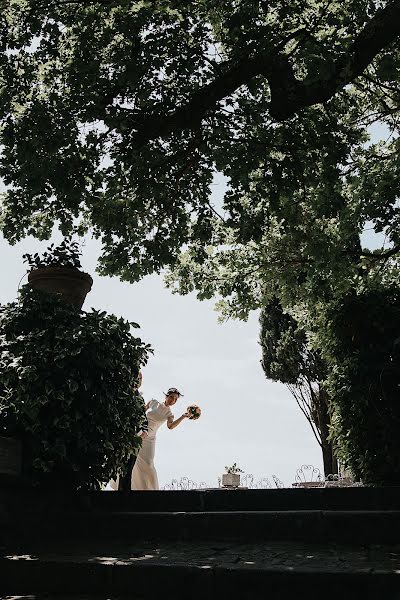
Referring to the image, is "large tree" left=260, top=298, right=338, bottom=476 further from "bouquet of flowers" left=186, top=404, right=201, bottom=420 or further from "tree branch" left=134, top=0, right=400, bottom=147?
"tree branch" left=134, top=0, right=400, bottom=147

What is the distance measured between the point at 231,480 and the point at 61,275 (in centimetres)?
1211

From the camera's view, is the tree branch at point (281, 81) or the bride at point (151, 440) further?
the bride at point (151, 440)

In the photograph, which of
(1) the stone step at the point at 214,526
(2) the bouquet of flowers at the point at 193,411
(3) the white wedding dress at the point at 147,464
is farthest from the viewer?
(2) the bouquet of flowers at the point at 193,411

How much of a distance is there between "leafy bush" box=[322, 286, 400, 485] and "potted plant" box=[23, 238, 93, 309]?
9.81 ft

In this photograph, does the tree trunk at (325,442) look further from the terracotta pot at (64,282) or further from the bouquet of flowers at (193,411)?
the terracotta pot at (64,282)

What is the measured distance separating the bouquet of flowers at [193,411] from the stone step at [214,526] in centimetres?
457

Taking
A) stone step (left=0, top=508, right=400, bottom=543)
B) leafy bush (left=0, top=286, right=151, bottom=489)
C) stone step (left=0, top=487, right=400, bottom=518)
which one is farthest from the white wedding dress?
stone step (left=0, top=508, right=400, bottom=543)

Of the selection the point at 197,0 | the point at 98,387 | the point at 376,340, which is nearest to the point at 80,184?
the point at 197,0

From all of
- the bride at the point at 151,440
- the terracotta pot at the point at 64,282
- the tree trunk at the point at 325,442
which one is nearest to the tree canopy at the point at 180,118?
the terracotta pot at the point at 64,282

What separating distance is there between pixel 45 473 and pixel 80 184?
4128mm

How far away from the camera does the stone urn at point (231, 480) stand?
1742 centimetres

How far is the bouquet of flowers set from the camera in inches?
419

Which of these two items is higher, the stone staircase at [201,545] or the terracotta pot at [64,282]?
the terracotta pot at [64,282]

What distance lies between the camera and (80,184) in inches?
329
